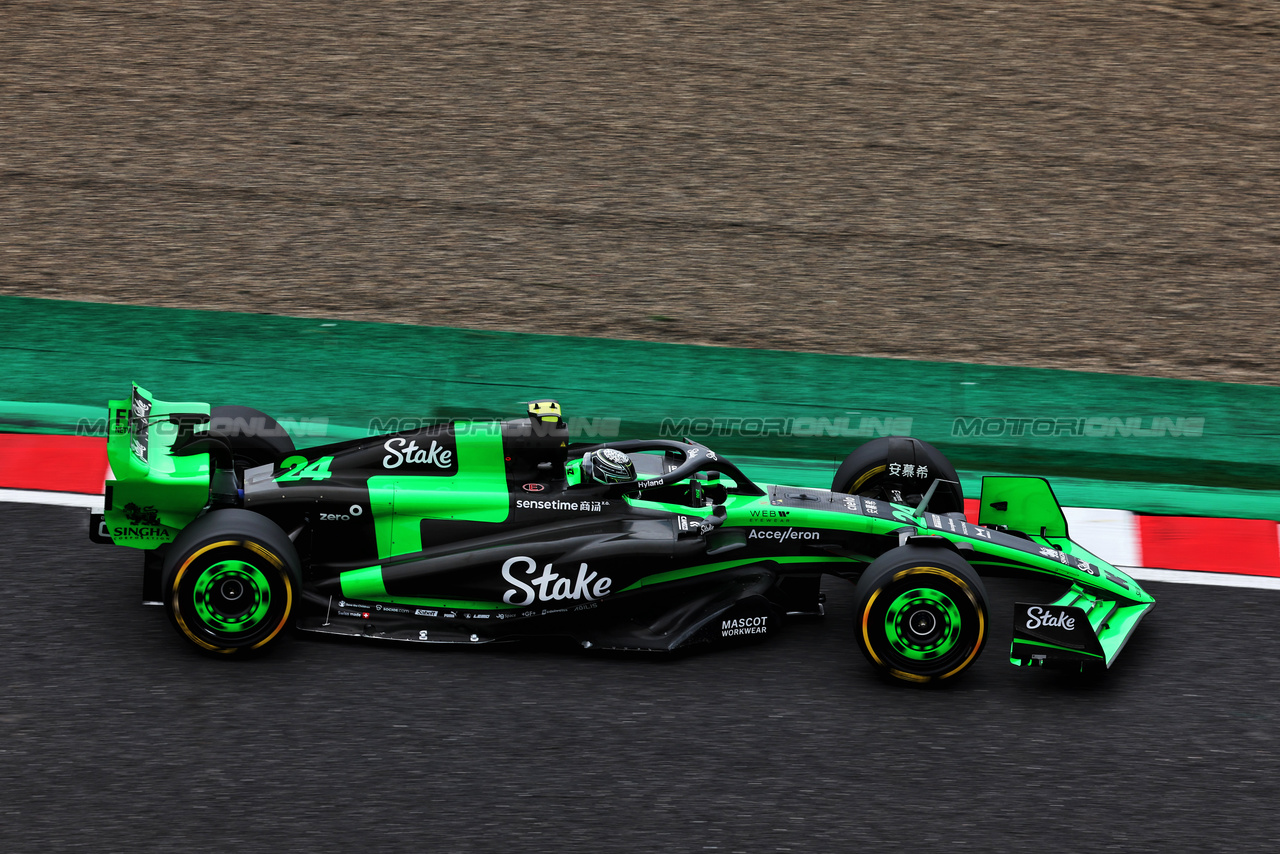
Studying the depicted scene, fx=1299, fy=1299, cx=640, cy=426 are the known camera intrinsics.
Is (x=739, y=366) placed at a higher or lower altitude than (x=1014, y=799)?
higher

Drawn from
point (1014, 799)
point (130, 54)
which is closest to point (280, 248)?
point (130, 54)

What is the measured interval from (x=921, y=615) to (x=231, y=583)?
2.62 metres

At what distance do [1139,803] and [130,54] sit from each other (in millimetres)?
11247

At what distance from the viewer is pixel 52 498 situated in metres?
6.58

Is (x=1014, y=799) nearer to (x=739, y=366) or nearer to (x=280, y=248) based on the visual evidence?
(x=739, y=366)

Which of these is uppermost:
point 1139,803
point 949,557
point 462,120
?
point 462,120

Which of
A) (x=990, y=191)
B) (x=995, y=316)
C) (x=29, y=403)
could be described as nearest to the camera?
(x=29, y=403)

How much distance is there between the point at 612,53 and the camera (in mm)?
12594

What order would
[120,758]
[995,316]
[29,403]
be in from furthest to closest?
1. [995,316]
2. [29,403]
3. [120,758]

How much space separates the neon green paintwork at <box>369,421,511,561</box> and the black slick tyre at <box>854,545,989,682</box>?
5.04 ft

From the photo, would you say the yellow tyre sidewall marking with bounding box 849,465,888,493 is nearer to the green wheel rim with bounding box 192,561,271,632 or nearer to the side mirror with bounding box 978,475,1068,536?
the side mirror with bounding box 978,475,1068,536

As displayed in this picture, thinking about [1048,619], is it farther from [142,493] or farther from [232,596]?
[142,493]

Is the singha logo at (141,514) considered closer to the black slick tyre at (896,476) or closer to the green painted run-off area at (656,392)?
the green painted run-off area at (656,392)

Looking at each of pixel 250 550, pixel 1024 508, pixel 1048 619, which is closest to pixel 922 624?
pixel 1048 619
